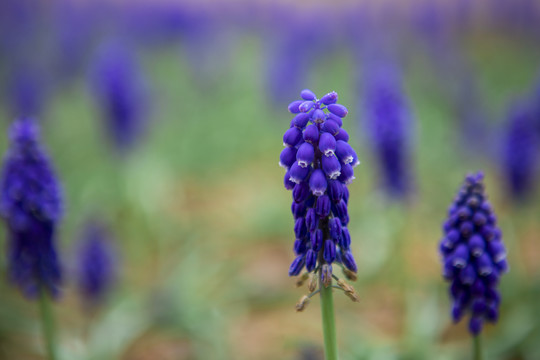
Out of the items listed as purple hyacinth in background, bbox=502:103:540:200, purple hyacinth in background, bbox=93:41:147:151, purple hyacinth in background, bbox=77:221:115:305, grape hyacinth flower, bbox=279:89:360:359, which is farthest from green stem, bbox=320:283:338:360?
purple hyacinth in background, bbox=93:41:147:151

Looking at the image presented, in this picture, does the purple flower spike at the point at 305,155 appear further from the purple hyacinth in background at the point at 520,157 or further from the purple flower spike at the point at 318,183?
the purple hyacinth in background at the point at 520,157

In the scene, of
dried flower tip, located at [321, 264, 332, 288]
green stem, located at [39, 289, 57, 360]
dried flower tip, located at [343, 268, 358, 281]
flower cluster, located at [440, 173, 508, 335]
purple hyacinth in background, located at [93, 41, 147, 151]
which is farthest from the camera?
purple hyacinth in background, located at [93, 41, 147, 151]

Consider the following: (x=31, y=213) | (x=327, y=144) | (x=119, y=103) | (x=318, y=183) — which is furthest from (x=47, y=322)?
(x=119, y=103)

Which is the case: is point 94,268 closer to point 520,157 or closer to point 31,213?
point 31,213

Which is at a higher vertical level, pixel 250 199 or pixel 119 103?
pixel 119 103

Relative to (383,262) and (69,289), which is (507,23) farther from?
(69,289)

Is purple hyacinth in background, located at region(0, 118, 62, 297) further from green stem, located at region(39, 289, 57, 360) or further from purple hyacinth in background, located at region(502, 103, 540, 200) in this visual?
purple hyacinth in background, located at region(502, 103, 540, 200)

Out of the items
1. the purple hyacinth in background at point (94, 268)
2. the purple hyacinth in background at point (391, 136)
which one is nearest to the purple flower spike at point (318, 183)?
the purple hyacinth in background at point (391, 136)
